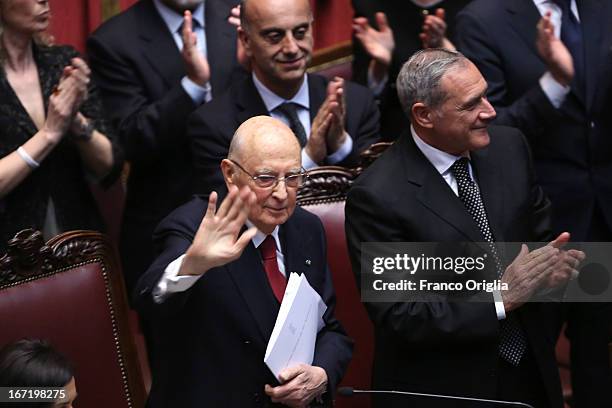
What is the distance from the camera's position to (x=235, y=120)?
115 inches

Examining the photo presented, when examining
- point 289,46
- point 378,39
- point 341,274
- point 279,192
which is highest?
point 279,192

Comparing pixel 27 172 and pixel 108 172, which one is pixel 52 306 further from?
pixel 108 172

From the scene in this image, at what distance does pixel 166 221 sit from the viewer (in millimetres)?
2332

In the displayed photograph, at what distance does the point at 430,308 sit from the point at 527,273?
0.20 metres

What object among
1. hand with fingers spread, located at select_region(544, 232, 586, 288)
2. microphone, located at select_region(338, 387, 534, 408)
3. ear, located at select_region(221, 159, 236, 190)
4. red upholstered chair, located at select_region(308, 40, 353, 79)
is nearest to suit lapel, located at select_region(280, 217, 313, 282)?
ear, located at select_region(221, 159, 236, 190)

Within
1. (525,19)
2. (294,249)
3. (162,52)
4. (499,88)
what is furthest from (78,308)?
(525,19)

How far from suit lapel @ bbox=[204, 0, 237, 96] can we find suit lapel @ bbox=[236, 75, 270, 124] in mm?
225

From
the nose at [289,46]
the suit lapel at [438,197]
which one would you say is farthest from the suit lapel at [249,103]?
the suit lapel at [438,197]

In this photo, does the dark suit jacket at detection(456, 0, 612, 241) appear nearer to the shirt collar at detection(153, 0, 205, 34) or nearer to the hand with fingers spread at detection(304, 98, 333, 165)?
the hand with fingers spread at detection(304, 98, 333, 165)

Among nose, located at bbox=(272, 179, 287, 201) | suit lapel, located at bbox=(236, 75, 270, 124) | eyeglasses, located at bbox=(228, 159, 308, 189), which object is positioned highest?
eyeglasses, located at bbox=(228, 159, 308, 189)

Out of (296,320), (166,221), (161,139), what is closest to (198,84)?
(161,139)

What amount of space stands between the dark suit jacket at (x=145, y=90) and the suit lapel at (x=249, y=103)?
0.72ft

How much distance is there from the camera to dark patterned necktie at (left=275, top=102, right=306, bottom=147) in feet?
9.73

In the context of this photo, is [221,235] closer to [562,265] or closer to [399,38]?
[562,265]
